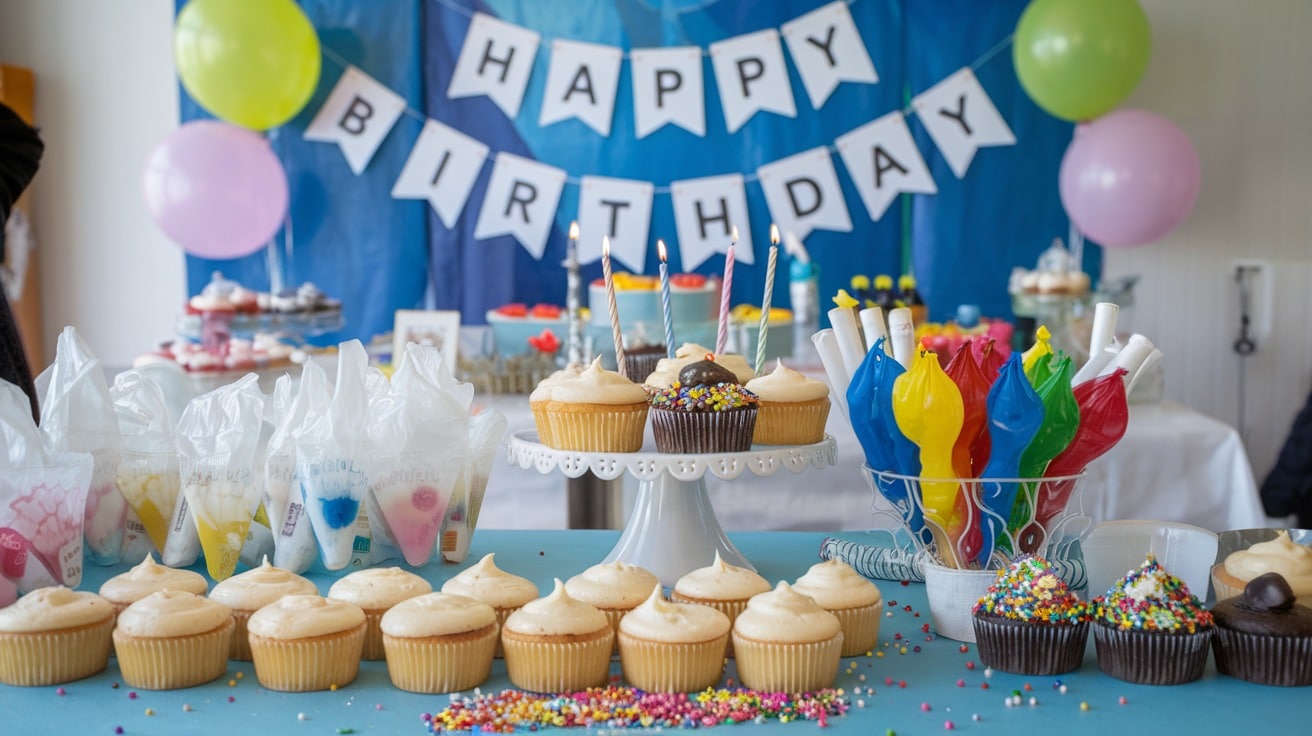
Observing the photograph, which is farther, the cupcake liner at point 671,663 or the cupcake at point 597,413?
the cupcake at point 597,413

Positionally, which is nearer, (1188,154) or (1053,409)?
(1053,409)

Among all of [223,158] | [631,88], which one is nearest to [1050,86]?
[631,88]

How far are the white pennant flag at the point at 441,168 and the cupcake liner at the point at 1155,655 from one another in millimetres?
3803

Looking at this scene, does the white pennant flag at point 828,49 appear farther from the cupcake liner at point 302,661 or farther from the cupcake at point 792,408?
the cupcake liner at point 302,661

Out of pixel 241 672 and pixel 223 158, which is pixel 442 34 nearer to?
pixel 223 158

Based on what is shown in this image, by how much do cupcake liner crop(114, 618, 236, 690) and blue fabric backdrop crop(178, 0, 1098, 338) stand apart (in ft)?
11.7

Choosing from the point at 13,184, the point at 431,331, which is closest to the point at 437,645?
the point at 13,184

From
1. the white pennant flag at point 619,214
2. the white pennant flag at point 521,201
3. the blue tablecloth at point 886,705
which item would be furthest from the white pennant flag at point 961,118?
the blue tablecloth at point 886,705

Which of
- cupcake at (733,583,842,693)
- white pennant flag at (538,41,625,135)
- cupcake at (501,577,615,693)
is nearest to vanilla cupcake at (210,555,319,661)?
cupcake at (501,577,615,693)

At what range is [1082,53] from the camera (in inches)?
157

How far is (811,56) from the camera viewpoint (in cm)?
457

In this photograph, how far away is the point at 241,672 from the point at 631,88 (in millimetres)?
3656

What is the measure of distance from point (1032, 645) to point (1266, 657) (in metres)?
0.23

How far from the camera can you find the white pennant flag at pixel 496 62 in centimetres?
464
